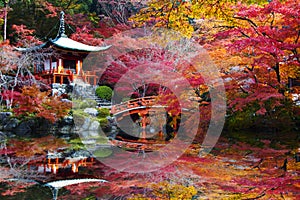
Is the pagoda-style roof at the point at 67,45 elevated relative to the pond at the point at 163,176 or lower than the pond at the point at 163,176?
elevated

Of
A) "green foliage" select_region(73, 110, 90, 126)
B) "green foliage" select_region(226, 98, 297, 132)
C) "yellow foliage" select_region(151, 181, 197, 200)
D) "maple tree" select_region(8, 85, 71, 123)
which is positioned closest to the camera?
"yellow foliage" select_region(151, 181, 197, 200)

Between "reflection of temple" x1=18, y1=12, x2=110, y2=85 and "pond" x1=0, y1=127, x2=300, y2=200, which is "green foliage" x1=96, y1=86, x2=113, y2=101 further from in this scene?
"pond" x1=0, y1=127, x2=300, y2=200

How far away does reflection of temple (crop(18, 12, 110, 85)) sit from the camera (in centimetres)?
1588

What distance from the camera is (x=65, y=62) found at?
17.0m

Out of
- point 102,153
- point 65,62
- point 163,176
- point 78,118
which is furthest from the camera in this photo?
point 65,62

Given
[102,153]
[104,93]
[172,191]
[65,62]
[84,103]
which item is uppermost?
[65,62]

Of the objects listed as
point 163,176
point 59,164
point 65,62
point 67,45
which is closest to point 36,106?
point 67,45

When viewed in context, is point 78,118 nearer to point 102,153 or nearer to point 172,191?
point 102,153

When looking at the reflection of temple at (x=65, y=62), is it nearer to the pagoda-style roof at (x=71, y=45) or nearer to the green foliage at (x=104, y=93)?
the pagoda-style roof at (x=71, y=45)

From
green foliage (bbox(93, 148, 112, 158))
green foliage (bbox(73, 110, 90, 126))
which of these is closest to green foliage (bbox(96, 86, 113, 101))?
green foliage (bbox(73, 110, 90, 126))

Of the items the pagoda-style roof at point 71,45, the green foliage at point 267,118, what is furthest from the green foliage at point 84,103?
the green foliage at point 267,118

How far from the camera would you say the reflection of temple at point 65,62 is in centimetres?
1588

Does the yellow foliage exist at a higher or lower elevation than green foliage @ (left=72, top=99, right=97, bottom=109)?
lower

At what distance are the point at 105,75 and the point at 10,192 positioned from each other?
44.5 feet
